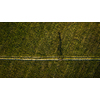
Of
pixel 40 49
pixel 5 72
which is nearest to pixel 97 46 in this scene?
pixel 40 49

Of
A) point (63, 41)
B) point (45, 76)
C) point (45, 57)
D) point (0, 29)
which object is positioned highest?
point (0, 29)

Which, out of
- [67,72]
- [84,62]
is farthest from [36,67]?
[84,62]

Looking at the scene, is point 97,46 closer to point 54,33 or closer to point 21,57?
point 54,33

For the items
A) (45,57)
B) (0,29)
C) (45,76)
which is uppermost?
(0,29)

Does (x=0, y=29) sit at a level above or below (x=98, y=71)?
above

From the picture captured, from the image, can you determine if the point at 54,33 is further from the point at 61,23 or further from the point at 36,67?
the point at 36,67
